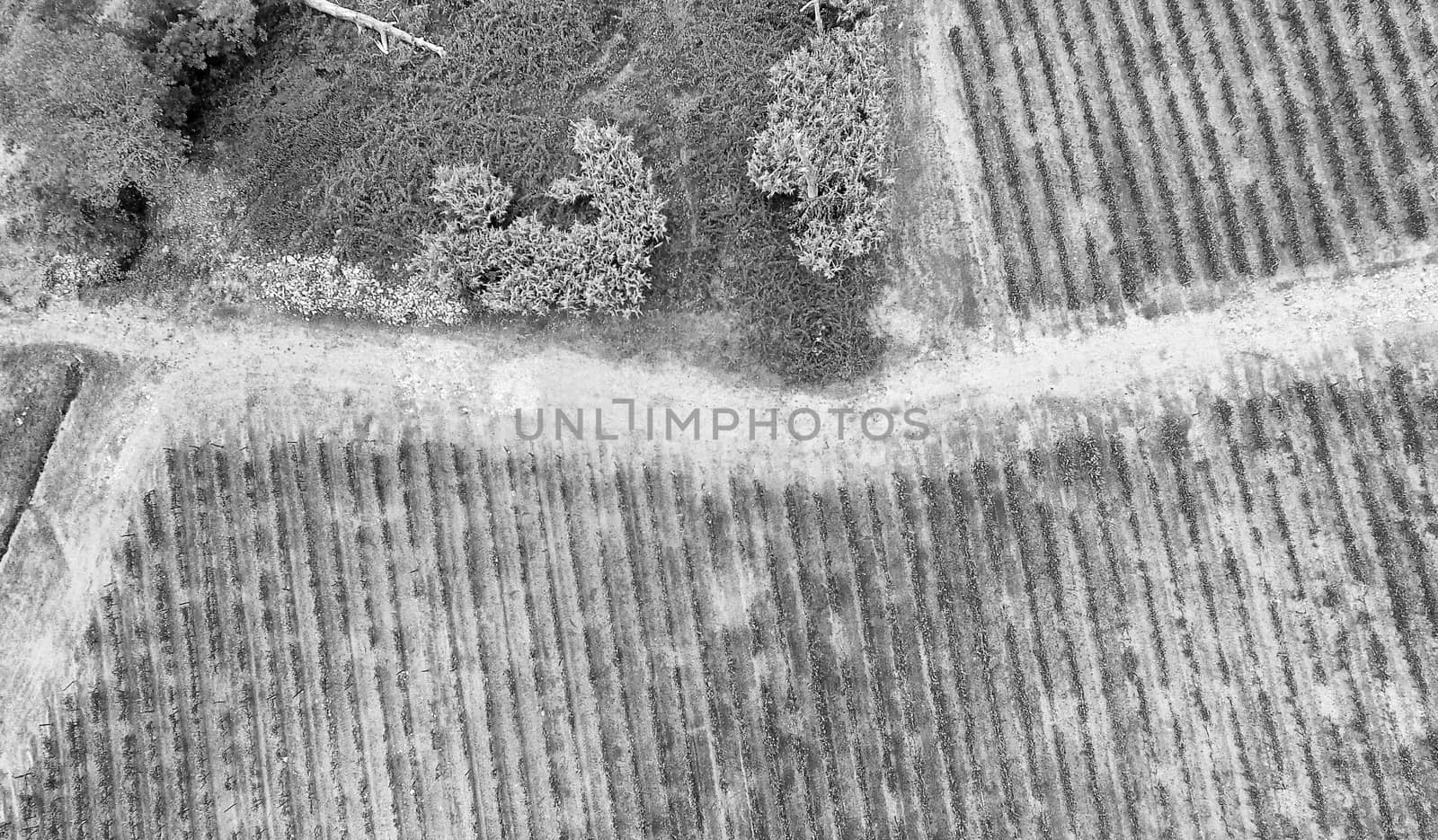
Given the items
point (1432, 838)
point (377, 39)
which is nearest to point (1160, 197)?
point (1432, 838)

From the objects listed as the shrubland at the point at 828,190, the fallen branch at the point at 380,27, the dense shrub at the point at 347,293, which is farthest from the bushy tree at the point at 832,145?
the fallen branch at the point at 380,27

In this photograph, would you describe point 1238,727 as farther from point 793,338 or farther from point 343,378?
point 343,378

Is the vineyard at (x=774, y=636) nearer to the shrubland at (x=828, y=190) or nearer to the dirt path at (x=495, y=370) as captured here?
the dirt path at (x=495, y=370)

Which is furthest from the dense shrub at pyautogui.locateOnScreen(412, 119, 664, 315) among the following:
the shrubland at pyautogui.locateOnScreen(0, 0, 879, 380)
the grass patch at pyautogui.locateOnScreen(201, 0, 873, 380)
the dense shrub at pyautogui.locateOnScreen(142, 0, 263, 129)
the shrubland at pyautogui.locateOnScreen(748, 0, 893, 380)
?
the dense shrub at pyautogui.locateOnScreen(142, 0, 263, 129)

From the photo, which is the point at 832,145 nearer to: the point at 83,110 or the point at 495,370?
the point at 495,370

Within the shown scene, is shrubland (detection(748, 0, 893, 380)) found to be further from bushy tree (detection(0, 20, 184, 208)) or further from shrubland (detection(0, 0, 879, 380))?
bushy tree (detection(0, 20, 184, 208))

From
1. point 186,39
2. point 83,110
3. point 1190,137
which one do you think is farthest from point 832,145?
point 83,110
